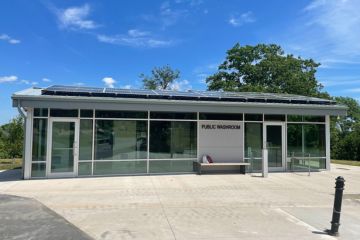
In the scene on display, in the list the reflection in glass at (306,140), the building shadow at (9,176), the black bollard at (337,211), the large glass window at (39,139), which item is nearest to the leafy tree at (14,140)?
the building shadow at (9,176)

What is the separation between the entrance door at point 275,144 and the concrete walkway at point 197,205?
2.38 meters

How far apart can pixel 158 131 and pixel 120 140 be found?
1741mm

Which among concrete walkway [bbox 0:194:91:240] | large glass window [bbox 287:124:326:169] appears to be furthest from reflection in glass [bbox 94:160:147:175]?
large glass window [bbox 287:124:326:169]

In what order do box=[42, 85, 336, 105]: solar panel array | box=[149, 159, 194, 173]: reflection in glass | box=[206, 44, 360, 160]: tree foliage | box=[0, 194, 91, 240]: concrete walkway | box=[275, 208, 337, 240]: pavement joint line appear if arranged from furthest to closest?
1. box=[206, 44, 360, 160]: tree foliage
2. box=[149, 159, 194, 173]: reflection in glass
3. box=[42, 85, 336, 105]: solar panel array
4. box=[275, 208, 337, 240]: pavement joint line
5. box=[0, 194, 91, 240]: concrete walkway

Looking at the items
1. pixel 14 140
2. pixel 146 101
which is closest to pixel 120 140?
pixel 146 101

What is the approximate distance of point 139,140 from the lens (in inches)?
606

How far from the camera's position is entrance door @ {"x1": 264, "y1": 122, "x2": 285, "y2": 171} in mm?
16875

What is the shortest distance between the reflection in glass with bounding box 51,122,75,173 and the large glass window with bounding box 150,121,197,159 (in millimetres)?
Result: 3429

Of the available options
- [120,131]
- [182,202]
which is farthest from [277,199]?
[120,131]

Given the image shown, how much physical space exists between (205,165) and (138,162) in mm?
2985

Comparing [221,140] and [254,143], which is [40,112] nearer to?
[221,140]

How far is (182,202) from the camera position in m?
9.66

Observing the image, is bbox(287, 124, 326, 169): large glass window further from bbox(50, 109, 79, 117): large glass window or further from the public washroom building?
bbox(50, 109, 79, 117): large glass window

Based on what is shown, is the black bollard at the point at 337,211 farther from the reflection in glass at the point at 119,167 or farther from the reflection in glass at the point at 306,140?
the reflection in glass at the point at 306,140
